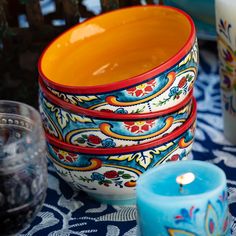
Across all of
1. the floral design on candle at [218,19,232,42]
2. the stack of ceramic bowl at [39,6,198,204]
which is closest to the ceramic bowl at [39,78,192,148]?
the stack of ceramic bowl at [39,6,198,204]

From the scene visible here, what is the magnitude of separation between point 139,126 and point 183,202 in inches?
4.9

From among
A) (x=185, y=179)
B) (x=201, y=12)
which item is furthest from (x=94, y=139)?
(x=201, y=12)

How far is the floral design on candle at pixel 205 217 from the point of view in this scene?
1.48ft

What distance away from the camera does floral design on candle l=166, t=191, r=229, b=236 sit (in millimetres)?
451

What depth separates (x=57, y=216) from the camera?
60cm

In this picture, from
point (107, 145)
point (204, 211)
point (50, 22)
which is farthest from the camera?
point (50, 22)

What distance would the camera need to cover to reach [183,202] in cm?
45

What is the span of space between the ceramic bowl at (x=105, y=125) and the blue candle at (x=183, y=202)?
8 centimetres

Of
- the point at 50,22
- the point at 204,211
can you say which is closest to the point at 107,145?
the point at 204,211

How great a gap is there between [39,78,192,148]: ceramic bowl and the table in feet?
0.24

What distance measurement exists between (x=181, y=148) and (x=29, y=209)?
6.3 inches

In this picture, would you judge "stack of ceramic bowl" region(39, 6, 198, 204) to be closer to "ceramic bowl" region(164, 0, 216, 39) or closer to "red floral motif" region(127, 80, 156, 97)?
"red floral motif" region(127, 80, 156, 97)

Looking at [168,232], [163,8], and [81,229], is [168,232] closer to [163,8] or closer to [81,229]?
[81,229]

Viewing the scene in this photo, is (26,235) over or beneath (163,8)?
beneath
